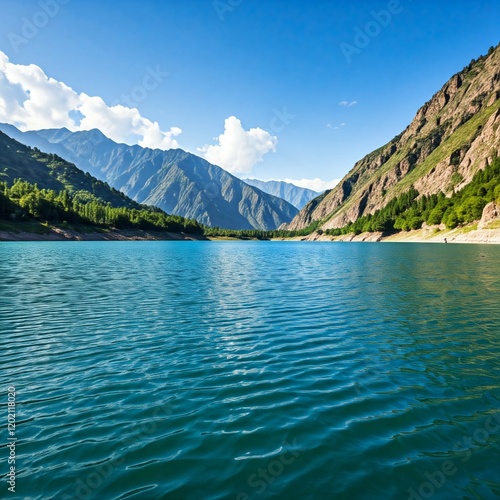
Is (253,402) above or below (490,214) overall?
below

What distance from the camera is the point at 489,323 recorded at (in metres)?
24.1

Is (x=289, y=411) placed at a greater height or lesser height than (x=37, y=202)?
lesser

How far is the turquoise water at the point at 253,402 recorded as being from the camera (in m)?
8.75

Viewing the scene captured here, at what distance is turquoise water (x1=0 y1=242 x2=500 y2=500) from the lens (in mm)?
8750

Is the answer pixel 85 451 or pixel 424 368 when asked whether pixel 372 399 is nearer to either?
pixel 424 368

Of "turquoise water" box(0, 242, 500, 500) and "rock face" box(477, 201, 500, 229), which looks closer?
"turquoise water" box(0, 242, 500, 500)

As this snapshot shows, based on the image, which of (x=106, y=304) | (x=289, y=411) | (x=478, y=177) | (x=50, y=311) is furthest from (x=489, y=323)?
(x=478, y=177)

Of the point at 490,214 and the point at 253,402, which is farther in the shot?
the point at 490,214

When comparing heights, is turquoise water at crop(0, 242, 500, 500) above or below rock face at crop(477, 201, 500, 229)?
below

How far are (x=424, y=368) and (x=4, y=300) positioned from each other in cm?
3584

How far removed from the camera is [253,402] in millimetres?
12938

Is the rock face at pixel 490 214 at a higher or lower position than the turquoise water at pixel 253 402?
higher

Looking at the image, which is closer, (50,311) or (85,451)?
(85,451)

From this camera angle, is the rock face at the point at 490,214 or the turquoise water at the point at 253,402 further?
the rock face at the point at 490,214
